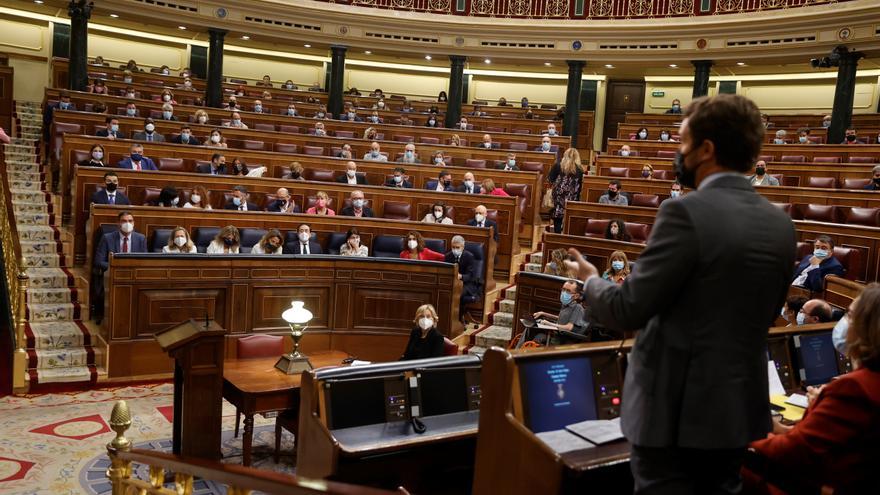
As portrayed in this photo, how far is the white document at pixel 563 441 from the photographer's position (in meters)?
1.93

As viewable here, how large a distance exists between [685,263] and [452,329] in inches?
232

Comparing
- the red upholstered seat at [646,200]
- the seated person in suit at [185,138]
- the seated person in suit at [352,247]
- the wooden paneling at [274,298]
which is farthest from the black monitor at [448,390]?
the seated person in suit at [185,138]

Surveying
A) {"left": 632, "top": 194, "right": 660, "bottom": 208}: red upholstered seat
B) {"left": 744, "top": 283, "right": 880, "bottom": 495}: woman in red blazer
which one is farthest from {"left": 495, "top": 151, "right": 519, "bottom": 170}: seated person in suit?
{"left": 744, "top": 283, "right": 880, "bottom": 495}: woman in red blazer

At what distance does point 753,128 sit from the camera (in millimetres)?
1484

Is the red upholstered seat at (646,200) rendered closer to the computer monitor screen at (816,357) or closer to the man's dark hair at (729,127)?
the computer monitor screen at (816,357)

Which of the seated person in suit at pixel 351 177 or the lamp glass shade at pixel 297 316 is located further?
the seated person in suit at pixel 351 177

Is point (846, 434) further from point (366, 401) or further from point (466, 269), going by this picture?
point (466, 269)

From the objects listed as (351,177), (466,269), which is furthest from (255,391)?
(351,177)

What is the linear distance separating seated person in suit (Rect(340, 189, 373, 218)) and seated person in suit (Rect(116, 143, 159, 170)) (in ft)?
7.63

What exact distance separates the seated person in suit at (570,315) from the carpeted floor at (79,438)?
204 cm

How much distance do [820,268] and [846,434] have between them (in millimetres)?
4816

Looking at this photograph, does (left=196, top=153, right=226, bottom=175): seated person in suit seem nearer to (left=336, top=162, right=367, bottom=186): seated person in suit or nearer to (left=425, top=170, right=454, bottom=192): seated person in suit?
(left=336, top=162, right=367, bottom=186): seated person in suit

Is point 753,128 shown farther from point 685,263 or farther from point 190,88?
point 190,88

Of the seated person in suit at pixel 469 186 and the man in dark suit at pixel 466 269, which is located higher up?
the seated person in suit at pixel 469 186
